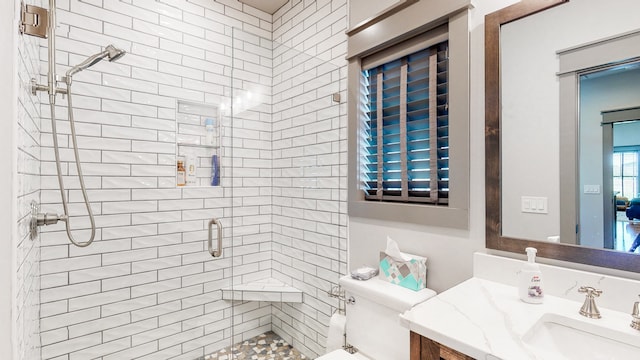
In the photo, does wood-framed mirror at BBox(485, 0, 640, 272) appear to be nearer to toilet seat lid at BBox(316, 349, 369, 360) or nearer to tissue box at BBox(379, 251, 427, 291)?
tissue box at BBox(379, 251, 427, 291)

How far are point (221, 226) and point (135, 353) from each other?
97cm

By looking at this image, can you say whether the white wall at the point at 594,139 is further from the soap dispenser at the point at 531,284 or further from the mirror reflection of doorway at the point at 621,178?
the soap dispenser at the point at 531,284

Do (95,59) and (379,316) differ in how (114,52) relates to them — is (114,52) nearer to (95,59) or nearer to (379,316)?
(95,59)

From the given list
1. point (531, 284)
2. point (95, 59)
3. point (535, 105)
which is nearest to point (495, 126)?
point (535, 105)

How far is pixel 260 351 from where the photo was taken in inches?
92.4

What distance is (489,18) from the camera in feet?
4.34

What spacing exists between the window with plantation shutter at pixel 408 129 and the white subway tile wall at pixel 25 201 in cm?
156

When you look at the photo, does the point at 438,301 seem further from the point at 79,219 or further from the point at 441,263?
the point at 79,219

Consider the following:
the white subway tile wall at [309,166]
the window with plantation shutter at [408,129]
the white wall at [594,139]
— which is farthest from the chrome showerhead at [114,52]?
the white wall at [594,139]

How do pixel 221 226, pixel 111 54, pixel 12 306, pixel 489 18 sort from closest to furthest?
pixel 12 306
pixel 489 18
pixel 111 54
pixel 221 226

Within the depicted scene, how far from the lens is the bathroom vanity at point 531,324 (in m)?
0.84

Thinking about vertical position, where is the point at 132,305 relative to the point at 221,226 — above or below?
below

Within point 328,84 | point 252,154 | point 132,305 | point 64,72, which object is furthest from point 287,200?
point 64,72

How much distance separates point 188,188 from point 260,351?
1.36 metres
